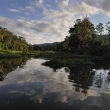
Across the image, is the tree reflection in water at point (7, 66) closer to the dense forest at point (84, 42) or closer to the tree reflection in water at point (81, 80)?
the tree reflection in water at point (81, 80)

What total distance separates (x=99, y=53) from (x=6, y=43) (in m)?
69.1

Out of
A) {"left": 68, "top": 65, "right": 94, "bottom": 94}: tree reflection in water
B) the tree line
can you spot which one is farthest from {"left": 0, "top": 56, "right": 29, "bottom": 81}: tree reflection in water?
the tree line

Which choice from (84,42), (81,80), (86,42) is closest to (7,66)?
(81,80)

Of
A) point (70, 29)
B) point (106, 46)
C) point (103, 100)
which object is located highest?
point (70, 29)

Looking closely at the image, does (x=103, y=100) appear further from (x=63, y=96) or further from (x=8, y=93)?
(x=8, y=93)

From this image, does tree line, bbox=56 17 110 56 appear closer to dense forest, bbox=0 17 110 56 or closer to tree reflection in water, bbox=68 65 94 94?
dense forest, bbox=0 17 110 56

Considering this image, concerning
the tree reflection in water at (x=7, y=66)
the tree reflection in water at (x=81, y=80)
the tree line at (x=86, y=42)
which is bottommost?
the tree reflection in water at (x=81, y=80)

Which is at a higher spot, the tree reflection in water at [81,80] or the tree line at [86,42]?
the tree line at [86,42]

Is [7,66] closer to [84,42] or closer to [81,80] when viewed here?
[81,80]

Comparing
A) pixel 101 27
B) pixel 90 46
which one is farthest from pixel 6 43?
pixel 101 27

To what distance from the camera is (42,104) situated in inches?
519

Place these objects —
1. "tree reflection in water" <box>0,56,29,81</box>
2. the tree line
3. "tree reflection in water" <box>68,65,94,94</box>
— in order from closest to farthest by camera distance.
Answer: "tree reflection in water" <box>68,65,94,94</box> < "tree reflection in water" <box>0,56,29,81</box> < the tree line

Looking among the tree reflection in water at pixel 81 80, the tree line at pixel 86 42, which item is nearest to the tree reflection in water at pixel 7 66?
the tree reflection in water at pixel 81 80


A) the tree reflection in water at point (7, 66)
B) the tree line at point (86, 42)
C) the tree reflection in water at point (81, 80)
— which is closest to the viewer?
the tree reflection in water at point (81, 80)
